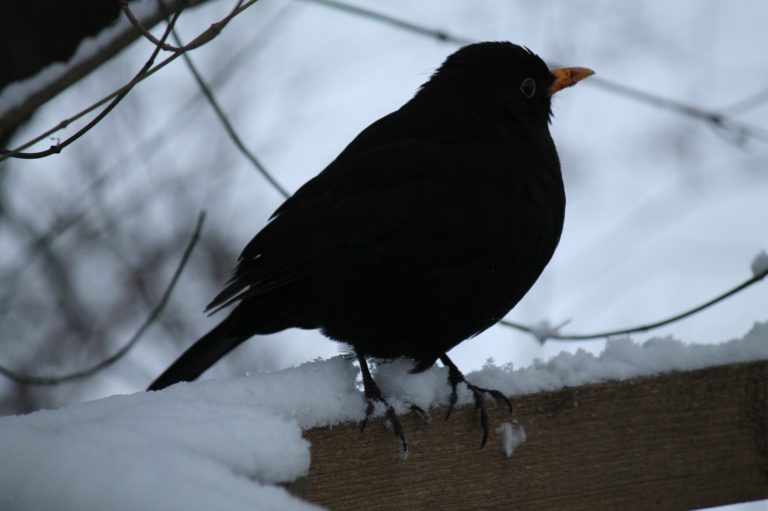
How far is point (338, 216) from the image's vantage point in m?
3.23

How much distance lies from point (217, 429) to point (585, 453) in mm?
1096

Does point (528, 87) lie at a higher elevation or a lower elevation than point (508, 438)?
higher

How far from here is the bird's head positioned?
3434mm

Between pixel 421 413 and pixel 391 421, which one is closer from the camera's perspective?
pixel 391 421

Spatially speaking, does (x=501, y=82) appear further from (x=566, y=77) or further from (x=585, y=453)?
(x=585, y=453)

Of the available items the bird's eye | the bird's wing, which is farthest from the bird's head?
the bird's wing

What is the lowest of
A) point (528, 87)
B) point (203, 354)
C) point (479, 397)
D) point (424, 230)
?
point (479, 397)

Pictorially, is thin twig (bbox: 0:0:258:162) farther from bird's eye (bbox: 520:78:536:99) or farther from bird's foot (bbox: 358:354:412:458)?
bird's eye (bbox: 520:78:536:99)

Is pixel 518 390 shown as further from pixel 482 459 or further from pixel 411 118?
pixel 411 118

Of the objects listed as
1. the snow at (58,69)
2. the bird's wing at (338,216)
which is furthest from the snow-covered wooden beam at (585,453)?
the snow at (58,69)

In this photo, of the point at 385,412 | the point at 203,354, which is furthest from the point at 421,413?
the point at 203,354

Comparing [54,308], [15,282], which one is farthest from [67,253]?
[15,282]

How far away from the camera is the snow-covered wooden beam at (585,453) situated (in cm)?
239

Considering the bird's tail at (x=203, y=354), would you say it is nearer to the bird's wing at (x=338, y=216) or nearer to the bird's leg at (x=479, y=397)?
the bird's wing at (x=338, y=216)
